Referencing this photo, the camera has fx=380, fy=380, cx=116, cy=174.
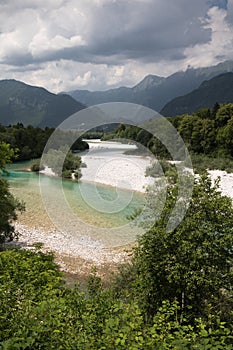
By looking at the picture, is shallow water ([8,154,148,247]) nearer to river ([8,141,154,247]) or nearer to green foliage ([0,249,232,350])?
river ([8,141,154,247])

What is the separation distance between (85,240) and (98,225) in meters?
2.41

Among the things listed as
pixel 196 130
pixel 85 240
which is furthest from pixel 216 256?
pixel 196 130

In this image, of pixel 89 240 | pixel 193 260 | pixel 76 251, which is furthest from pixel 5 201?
pixel 193 260

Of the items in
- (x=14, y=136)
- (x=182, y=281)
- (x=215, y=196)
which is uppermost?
(x=14, y=136)

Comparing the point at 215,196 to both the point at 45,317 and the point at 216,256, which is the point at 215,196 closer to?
the point at 216,256

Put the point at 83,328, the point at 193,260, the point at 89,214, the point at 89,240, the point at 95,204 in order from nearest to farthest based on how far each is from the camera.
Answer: the point at 83,328
the point at 193,260
the point at 95,204
the point at 89,240
the point at 89,214

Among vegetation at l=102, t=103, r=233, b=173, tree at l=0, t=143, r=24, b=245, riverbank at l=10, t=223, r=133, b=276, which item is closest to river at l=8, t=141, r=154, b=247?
riverbank at l=10, t=223, r=133, b=276

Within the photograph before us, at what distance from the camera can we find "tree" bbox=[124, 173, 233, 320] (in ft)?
31.3

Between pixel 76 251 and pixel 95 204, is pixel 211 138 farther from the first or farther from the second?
pixel 76 251

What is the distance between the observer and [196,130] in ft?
167

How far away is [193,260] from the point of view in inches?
372

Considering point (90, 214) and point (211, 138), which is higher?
point (211, 138)

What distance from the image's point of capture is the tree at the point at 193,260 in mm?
9555

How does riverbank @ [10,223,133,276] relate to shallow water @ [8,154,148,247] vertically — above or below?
below
